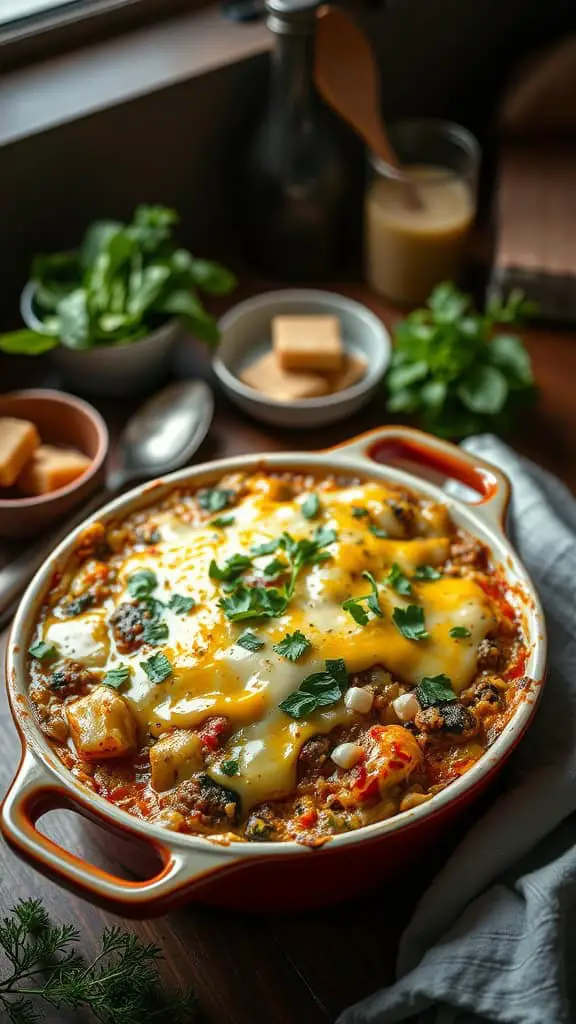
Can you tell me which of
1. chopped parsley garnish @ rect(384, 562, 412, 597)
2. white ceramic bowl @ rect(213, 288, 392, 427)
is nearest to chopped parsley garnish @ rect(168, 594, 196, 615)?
chopped parsley garnish @ rect(384, 562, 412, 597)

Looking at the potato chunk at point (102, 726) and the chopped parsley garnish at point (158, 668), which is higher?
the chopped parsley garnish at point (158, 668)

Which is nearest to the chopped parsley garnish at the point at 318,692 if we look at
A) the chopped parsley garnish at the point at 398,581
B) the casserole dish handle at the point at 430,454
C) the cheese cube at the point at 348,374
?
the chopped parsley garnish at the point at 398,581

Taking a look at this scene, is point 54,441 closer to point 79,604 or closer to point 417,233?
point 79,604

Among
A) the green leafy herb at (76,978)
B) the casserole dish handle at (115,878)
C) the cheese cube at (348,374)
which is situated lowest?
the green leafy herb at (76,978)

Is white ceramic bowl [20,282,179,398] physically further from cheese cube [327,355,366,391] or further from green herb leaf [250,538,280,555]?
green herb leaf [250,538,280,555]

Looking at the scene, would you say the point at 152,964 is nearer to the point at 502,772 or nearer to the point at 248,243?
the point at 502,772

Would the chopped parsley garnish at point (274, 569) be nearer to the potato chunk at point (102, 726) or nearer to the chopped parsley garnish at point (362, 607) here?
the chopped parsley garnish at point (362, 607)

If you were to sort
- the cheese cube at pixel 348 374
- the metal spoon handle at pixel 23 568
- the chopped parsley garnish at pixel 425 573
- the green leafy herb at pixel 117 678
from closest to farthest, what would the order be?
the green leafy herb at pixel 117 678
the chopped parsley garnish at pixel 425 573
the metal spoon handle at pixel 23 568
the cheese cube at pixel 348 374
